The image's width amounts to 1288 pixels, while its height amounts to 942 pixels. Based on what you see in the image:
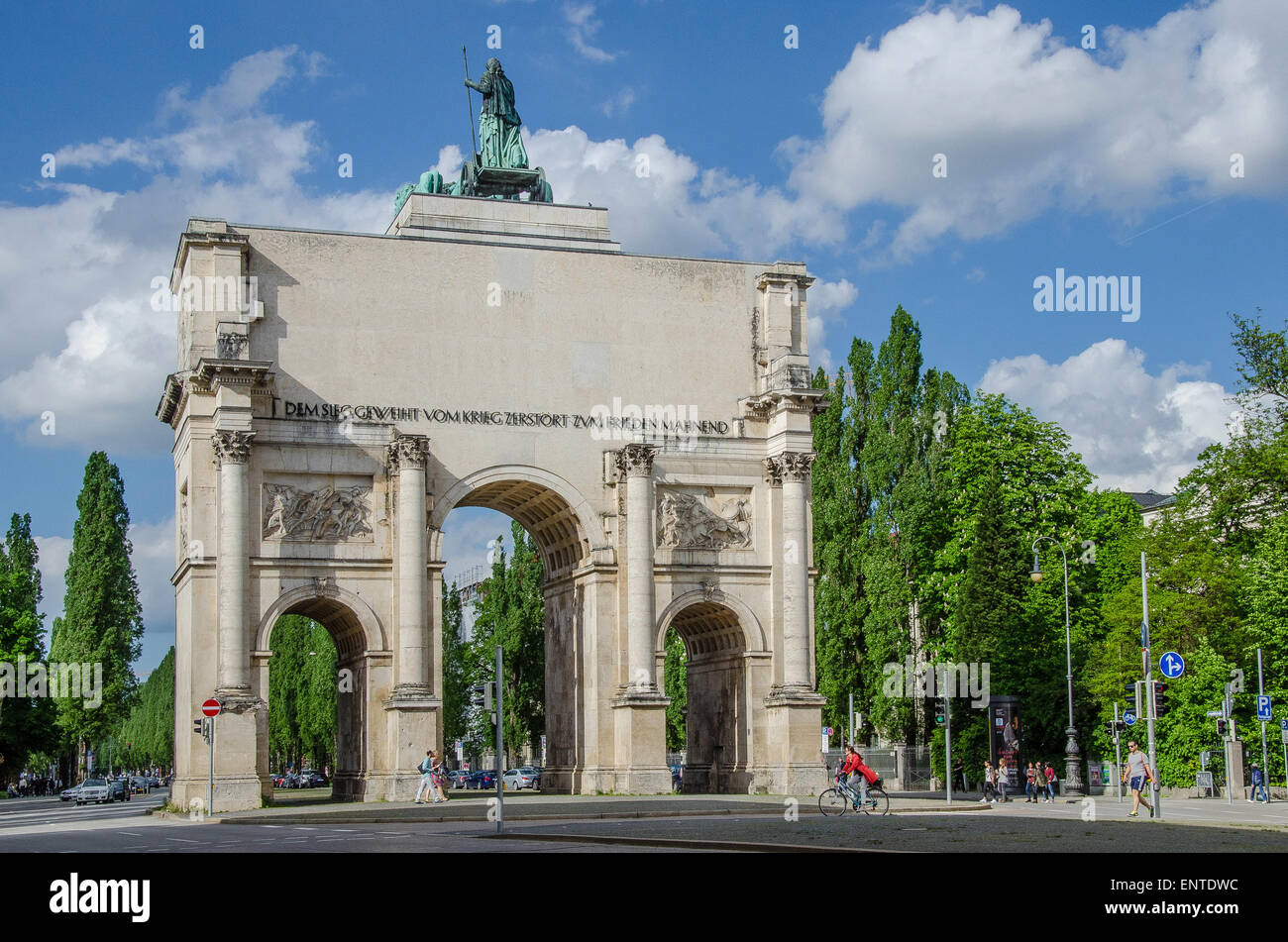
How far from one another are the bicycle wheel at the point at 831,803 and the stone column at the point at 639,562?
1217 centimetres

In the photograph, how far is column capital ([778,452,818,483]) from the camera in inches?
2050

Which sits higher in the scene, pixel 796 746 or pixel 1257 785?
pixel 796 746

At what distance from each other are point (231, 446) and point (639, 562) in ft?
40.9

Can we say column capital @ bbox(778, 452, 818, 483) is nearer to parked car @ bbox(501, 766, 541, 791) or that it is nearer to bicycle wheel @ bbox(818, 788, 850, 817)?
bicycle wheel @ bbox(818, 788, 850, 817)

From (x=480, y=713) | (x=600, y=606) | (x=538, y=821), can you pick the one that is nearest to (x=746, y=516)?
(x=600, y=606)

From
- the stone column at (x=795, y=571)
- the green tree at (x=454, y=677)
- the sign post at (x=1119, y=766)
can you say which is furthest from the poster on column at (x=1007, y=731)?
the green tree at (x=454, y=677)

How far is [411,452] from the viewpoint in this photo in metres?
48.6

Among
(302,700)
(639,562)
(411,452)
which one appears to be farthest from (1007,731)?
(302,700)

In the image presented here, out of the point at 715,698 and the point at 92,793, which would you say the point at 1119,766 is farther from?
the point at 92,793

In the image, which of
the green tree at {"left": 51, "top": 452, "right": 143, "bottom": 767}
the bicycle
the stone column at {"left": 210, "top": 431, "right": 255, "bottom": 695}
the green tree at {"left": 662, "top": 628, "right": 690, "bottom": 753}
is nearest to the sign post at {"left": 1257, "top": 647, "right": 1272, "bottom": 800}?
the bicycle

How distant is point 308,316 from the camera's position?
49.8m

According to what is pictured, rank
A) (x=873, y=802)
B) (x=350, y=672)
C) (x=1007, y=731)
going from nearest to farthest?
(x=873, y=802) < (x=350, y=672) < (x=1007, y=731)

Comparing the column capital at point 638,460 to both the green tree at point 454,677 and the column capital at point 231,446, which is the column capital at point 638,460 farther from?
the green tree at point 454,677

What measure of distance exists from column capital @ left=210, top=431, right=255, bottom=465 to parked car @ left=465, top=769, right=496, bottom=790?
124 feet
